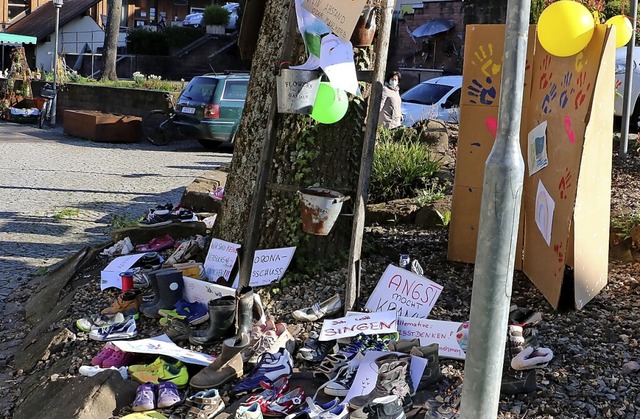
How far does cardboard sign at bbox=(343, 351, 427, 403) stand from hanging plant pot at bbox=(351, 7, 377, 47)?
1893mm

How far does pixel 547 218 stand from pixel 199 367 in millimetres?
2082

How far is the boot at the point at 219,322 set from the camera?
4672mm

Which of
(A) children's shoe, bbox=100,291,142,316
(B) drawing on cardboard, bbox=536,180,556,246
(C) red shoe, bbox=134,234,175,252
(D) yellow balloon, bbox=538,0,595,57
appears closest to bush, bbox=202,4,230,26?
(C) red shoe, bbox=134,234,175,252

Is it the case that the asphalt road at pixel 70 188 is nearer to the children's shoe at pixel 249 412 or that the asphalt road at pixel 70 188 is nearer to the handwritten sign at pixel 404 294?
the handwritten sign at pixel 404 294

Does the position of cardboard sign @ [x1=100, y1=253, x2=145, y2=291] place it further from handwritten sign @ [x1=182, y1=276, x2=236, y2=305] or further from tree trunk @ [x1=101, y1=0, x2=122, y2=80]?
tree trunk @ [x1=101, y1=0, x2=122, y2=80]

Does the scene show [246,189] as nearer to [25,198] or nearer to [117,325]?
[117,325]

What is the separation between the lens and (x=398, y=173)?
769cm

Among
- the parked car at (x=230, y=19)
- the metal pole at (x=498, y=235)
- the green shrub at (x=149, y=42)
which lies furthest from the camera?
the parked car at (x=230, y=19)

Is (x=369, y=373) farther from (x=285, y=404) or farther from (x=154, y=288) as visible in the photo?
(x=154, y=288)

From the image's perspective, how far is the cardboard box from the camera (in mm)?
4457

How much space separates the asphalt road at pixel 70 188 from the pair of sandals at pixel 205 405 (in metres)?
3.39

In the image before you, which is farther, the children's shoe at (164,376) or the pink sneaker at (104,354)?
the pink sneaker at (104,354)

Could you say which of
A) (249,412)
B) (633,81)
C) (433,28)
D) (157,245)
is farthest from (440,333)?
(433,28)

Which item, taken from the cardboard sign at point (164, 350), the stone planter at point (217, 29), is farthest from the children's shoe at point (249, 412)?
the stone planter at point (217, 29)
